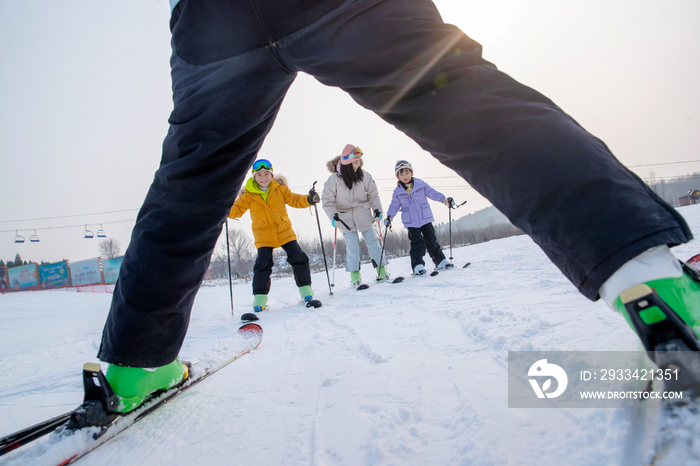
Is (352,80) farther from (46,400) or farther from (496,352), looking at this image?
(46,400)

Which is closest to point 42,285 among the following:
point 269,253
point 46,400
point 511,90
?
point 269,253

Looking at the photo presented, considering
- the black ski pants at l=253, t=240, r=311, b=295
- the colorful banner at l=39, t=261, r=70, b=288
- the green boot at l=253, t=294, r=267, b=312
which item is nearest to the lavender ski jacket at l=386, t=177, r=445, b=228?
the black ski pants at l=253, t=240, r=311, b=295

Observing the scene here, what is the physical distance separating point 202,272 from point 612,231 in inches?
43.5

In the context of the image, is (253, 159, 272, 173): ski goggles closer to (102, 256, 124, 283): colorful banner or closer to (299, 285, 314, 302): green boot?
(299, 285, 314, 302): green boot

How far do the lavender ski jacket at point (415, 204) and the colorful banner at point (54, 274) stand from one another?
31956 mm

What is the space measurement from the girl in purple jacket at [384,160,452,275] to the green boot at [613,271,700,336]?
15.5 ft

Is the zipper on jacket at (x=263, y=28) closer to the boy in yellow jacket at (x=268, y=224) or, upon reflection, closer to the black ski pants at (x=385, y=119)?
the black ski pants at (x=385, y=119)

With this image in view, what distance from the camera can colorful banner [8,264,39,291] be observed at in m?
27.0

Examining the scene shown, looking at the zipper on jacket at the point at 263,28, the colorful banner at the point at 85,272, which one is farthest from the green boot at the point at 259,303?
the colorful banner at the point at 85,272

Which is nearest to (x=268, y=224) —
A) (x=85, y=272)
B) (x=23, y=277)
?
(x=85, y=272)

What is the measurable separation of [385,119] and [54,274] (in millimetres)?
35926

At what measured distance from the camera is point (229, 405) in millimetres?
1041

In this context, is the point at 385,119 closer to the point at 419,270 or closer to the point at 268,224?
the point at 268,224

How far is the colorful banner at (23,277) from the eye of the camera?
88.4 feet
